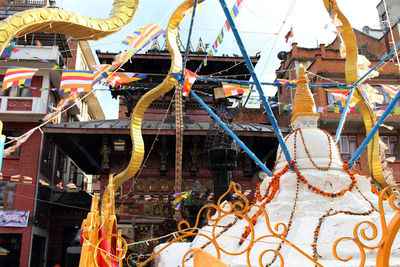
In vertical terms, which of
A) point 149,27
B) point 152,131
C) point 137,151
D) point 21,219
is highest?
point 149,27

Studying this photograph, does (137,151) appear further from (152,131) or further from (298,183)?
(152,131)

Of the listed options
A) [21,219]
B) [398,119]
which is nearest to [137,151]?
[21,219]

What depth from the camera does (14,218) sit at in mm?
16703

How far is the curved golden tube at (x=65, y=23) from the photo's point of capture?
3561 millimetres

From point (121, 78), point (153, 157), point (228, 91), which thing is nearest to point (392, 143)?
point (153, 157)

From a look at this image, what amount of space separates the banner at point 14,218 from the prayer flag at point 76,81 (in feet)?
35.9

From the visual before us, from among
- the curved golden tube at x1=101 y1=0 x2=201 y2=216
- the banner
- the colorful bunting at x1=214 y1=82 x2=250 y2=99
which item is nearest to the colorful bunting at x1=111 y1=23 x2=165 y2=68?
the curved golden tube at x1=101 y1=0 x2=201 y2=216

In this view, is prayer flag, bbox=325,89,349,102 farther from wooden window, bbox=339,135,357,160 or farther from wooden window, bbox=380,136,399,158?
wooden window, bbox=380,136,399,158

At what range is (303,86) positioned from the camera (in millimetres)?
6391

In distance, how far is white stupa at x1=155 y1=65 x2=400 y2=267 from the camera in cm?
431

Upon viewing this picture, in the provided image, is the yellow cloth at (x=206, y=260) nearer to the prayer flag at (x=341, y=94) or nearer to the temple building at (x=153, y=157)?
the prayer flag at (x=341, y=94)

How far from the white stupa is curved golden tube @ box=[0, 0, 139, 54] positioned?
2.76m

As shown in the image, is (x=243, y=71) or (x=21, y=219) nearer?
(x=21, y=219)

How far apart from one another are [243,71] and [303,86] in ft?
47.8
